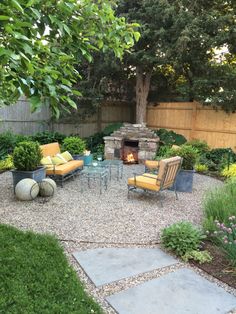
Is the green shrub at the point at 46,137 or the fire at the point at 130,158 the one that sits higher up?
the green shrub at the point at 46,137

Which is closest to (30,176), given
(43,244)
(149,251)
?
(43,244)

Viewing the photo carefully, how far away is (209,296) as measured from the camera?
2777mm

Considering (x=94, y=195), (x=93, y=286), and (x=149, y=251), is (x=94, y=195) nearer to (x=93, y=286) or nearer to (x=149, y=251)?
(x=149, y=251)

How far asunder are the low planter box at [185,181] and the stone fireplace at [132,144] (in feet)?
11.1

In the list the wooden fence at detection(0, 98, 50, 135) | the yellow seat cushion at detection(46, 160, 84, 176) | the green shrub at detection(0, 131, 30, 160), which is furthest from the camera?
the wooden fence at detection(0, 98, 50, 135)

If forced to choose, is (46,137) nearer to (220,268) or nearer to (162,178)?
(162,178)

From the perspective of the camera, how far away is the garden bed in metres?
3.09

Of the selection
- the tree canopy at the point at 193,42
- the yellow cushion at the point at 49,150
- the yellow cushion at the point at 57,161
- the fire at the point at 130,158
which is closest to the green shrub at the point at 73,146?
the yellow cushion at the point at 49,150

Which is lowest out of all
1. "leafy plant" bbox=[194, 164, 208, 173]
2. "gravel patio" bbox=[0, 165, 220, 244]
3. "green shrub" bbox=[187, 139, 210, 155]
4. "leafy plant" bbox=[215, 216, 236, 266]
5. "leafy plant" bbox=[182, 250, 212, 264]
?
"gravel patio" bbox=[0, 165, 220, 244]

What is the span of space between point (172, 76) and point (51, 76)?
12.0 m

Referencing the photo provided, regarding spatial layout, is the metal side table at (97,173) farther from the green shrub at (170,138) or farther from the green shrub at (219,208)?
the green shrub at (170,138)

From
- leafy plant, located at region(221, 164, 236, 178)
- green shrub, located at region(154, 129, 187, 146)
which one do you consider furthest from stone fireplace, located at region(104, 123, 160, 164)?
leafy plant, located at region(221, 164, 236, 178)

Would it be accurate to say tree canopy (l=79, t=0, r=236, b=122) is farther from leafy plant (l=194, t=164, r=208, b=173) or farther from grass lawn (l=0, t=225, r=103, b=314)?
grass lawn (l=0, t=225, r=103, b=314)

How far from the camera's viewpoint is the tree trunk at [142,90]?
38.5ft
